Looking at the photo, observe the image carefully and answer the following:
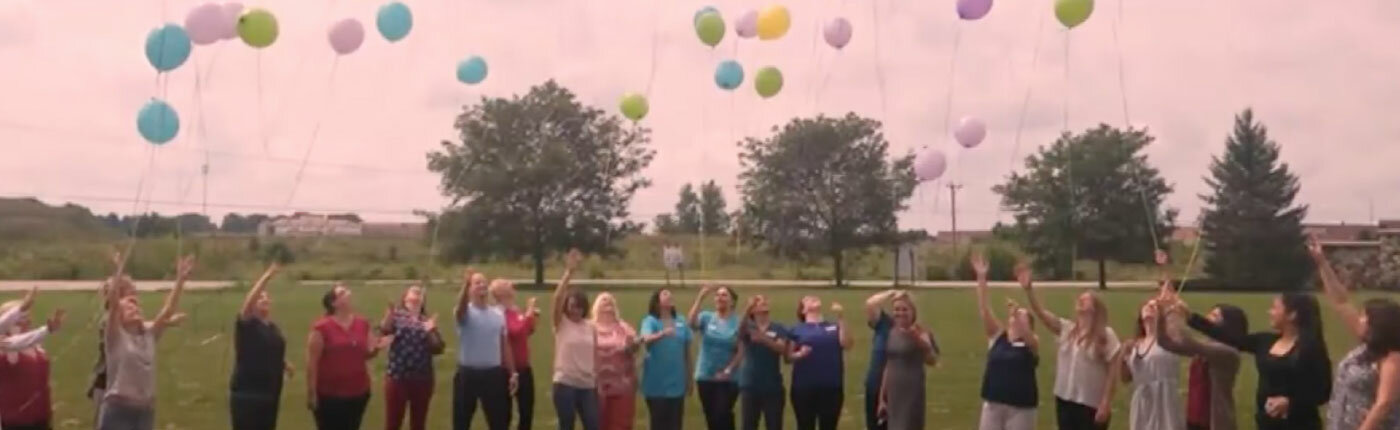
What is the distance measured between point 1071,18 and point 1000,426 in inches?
176

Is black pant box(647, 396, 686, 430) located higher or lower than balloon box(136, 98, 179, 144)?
lower

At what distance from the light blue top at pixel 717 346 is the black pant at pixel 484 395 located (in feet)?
4.61

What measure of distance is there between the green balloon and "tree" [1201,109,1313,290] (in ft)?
180

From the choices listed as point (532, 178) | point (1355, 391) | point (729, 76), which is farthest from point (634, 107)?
point (532, 178)

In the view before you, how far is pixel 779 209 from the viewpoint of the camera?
6900cm

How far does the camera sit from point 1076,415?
970cm

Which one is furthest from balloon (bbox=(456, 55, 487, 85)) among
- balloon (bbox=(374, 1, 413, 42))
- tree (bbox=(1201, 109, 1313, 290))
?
tree (bbox=(1201, 109, 1313, 290))

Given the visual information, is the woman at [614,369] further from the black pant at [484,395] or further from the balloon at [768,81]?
the balloon at [768,81]

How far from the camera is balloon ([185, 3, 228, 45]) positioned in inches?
459

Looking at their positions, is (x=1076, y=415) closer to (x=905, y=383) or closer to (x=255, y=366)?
(x=905, y=383)

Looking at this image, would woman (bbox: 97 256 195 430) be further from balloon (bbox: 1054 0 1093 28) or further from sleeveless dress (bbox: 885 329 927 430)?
balloon (bbox: 1054 0 1093 28)

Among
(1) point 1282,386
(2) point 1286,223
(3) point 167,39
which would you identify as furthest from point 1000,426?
(2) point 1286,223

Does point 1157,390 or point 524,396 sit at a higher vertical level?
point 1157,390

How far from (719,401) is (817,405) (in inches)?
28.4
